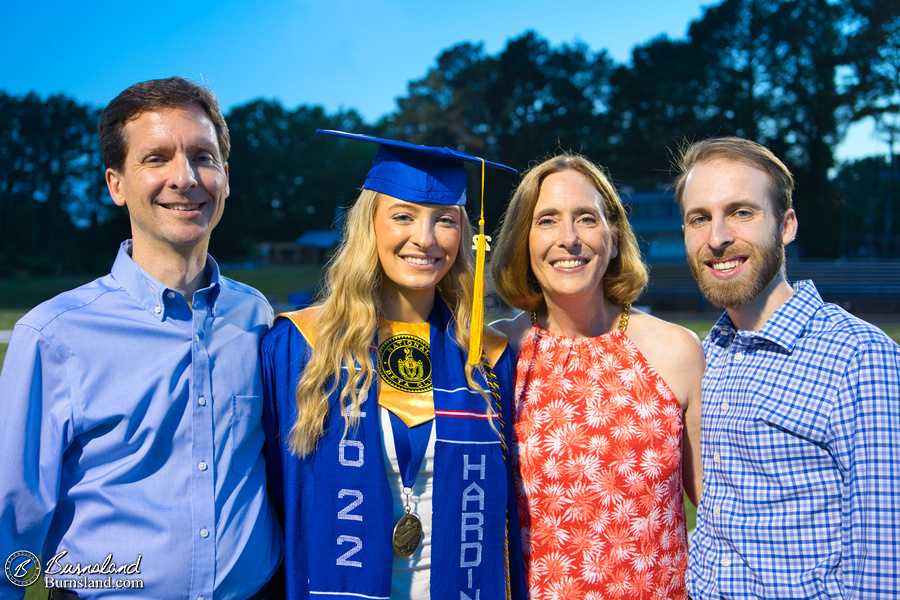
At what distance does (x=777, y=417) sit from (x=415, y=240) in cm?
139

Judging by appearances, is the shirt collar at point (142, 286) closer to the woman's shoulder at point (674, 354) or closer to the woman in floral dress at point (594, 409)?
the woman in floral dress at point (594, 409)

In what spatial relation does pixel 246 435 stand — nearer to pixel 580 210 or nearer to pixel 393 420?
pixel 393 420

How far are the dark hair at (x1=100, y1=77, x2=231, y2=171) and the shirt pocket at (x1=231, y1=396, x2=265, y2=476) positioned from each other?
3.03 ft

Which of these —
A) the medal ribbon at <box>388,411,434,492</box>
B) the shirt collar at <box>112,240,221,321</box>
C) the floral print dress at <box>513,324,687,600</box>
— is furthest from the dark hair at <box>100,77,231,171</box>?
the floral print dress at <box>513,324,687,600</box>

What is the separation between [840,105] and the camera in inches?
1332

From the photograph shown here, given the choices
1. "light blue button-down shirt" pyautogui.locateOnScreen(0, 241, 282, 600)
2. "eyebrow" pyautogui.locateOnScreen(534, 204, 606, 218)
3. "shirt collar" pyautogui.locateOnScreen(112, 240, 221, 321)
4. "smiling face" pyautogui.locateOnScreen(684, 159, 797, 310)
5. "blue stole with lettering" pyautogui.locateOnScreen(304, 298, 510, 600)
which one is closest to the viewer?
"light blue button-down shirt" pyautogui.locateOnScreen(0, 241, 282, 600)

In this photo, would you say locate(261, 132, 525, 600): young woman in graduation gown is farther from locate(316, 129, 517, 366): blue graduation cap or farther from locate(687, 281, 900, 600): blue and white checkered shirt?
locate(687, 281, 900, 600): blue and white checkered shirt

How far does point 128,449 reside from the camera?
203cm

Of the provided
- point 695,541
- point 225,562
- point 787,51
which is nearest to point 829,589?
Result: point 695,541

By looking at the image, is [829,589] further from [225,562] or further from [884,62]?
[884,62]

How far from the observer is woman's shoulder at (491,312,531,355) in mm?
2939

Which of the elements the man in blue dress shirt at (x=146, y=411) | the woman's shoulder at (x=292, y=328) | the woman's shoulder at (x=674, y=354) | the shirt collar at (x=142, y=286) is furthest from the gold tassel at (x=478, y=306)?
the shirt collar at (x=142, y=286)

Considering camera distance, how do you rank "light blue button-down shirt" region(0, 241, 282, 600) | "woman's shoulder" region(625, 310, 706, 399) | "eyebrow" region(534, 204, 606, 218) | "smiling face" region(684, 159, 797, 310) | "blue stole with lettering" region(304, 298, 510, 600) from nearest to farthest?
"light blue button-down shirt" region(0, 241, 282, 600) → "blue stole with lettering" region(304, 298, 510, 600) → "smiling face" region(684, 159, 797, 310) → "woman's shoulder" region(625, 310, 706, 399) → "eyebrow" region(534, 204, 606, 218)

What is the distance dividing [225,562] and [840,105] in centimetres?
3947
